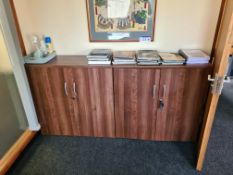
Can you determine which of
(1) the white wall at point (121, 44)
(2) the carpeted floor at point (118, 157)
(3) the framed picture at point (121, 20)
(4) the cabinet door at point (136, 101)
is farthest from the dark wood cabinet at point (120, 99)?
(3) the framed picture at point (121, 20)

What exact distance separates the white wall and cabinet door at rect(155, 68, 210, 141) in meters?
0.39

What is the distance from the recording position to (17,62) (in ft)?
5.64

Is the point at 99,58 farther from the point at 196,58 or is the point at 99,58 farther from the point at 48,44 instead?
the point at 196,58

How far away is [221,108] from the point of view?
2.67 metres

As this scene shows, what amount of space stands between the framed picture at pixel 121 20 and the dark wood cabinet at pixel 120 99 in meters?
0.38

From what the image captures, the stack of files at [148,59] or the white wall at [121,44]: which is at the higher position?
the white wall at [121,44]

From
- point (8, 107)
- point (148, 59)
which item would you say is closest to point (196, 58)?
point (148, 59)

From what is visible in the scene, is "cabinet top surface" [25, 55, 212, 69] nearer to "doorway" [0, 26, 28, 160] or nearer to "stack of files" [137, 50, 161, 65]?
"stack of files" [137, 50, 161, 65]

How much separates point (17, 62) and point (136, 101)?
1.23 meters

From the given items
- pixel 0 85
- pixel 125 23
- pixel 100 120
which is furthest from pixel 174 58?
pixel 0 85

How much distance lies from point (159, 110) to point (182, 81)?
379 mm

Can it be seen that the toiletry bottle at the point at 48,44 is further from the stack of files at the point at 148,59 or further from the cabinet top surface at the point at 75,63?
the stack of files at the point at 148,59

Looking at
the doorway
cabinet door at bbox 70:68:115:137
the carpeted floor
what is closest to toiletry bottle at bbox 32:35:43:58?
the doorway

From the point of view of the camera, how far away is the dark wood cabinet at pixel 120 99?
5.62 feet
